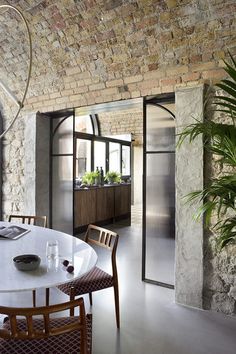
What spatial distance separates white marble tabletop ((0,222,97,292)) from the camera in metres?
1.57

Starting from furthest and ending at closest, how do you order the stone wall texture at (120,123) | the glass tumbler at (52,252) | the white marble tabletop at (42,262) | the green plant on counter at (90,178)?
the stone wall texture at (120,123) < the green plant on counter at (90,178) < the glass tumbler at (52,252) < the white marble tabletop at (42,262)

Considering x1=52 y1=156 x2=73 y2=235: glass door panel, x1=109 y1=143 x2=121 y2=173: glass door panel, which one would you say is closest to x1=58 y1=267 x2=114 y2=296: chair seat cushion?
x1=52 y1=156 x2=73 y2=235: glass door panel

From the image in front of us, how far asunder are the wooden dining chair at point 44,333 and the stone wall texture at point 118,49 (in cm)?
176

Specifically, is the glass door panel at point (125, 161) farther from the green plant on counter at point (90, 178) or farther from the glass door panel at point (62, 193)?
the glass door panel at point (62, 193)

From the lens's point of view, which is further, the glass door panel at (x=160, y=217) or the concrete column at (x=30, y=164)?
the concrete column at (x=30, y=164)

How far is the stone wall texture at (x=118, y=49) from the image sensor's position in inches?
107

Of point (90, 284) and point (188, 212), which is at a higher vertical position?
point (188, 212)

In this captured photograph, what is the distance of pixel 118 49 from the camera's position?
10.6ft

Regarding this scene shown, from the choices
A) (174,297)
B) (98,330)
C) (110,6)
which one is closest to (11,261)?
(98,330)

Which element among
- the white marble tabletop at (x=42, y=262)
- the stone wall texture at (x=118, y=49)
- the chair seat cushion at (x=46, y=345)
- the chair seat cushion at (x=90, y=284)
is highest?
the stone wall texture at (x=118, y=49)

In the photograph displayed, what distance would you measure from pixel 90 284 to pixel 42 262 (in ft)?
1.95

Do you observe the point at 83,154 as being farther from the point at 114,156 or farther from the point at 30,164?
the point at 30,164

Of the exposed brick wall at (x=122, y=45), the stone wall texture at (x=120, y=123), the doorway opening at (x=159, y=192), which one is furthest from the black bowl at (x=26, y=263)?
the stone wall texture at (x=120, y=123)

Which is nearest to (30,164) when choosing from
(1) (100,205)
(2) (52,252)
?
(1) (100,205)
